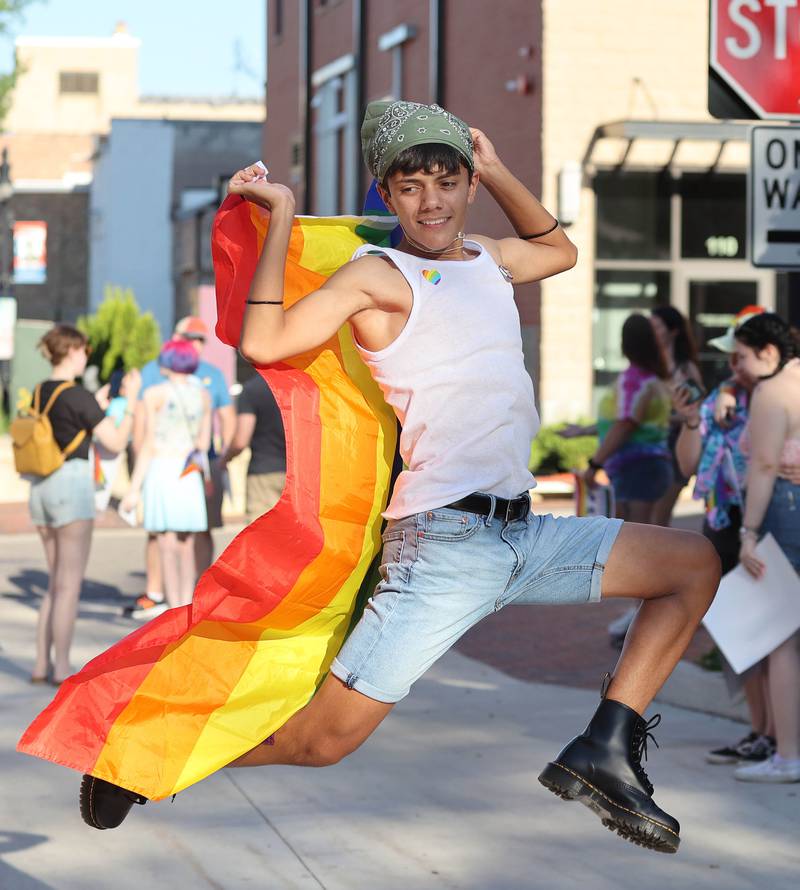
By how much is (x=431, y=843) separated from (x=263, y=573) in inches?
84.8

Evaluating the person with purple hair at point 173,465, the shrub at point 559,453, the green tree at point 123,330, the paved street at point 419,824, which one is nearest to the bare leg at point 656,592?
the paved street at point 419,824

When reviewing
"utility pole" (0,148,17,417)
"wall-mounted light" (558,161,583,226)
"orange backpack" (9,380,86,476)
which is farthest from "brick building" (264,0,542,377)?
"orange backpack" (9,380,86,476)

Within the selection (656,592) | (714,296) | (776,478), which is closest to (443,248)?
(656,592)

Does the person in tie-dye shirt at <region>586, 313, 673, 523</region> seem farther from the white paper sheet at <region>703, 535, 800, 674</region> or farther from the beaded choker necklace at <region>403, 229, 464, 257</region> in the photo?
the beaded choker necklace at <region>403, 229, 464, 257</region>

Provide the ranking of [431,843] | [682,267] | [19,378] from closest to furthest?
[431,843] → [682,267] → [19,378]

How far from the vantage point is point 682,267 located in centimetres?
2094

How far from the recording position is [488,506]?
13.9 ft

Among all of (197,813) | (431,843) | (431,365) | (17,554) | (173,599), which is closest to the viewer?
(431,365)

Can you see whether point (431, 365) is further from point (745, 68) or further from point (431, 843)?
point (745, 68)

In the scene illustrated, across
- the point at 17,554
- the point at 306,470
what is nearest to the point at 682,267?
the point at 17,554

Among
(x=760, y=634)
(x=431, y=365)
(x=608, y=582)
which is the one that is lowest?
(x=760, y=634)

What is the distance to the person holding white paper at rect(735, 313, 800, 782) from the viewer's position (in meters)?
7.05

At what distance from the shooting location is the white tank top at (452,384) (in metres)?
4.17

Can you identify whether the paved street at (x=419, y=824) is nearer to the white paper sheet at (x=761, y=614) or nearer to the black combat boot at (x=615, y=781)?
the white paper sheet at (x=761, y=614)
